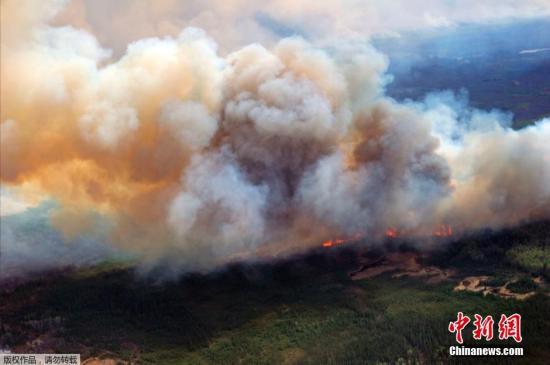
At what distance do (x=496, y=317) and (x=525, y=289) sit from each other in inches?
337

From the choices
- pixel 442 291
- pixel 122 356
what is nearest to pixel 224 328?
pixel 122 356

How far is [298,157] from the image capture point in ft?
241

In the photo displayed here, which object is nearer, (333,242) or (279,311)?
(279,311)
